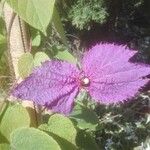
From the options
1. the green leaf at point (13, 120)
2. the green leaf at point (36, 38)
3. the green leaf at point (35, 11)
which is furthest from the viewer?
the green leaf at point (36, 38)

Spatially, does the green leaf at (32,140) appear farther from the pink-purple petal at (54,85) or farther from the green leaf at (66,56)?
the green leaf at (66,56)

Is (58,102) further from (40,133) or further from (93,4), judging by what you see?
(93,4)

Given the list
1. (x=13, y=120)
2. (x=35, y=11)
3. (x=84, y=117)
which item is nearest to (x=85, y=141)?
(x=84, y=117)

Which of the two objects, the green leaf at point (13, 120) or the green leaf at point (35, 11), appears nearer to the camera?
the green leaf at point (35, 11)

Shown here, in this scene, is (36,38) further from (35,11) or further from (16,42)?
(35,11)

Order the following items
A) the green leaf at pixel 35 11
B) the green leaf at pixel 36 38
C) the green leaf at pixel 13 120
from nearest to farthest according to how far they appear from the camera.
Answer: the green leaf at pixel 35 11, the green leaf at pixel 13 120, the green leaf at pixel 36 38

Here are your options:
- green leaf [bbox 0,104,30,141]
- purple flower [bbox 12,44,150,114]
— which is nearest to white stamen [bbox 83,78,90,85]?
purple flower [bbox 12,44,150,114]

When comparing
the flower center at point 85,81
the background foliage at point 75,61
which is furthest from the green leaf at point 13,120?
the flower center at point 85,81
